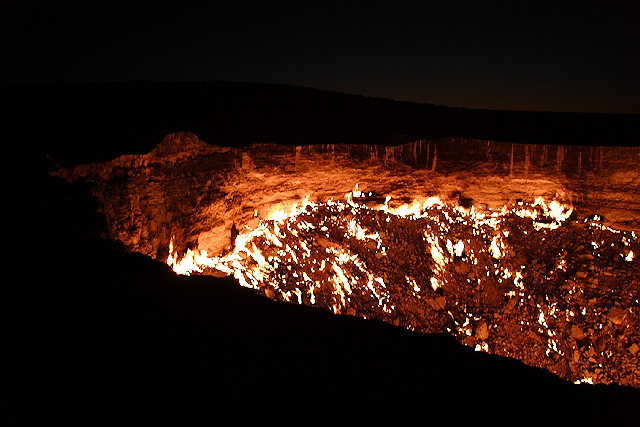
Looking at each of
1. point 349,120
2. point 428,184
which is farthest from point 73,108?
point 428,184

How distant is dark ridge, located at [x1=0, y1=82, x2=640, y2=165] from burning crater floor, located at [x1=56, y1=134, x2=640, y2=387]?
491 millimetres

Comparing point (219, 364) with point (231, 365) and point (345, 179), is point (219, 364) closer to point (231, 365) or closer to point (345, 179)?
point (231, 365)

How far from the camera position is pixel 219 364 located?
2709 millimetres

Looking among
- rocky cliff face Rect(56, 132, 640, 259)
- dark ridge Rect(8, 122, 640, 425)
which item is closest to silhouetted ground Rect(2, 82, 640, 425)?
dark ridge Rect(8, 122, 640, 425)

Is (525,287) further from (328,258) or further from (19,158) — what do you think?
(19,158)

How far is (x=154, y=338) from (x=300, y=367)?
104cm

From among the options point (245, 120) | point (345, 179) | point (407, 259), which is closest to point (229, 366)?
point (345, 179)

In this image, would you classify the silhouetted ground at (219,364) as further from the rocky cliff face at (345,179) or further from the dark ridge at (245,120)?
the dark ridge at (245,120)

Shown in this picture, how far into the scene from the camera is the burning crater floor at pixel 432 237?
7.61m

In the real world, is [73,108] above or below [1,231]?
above

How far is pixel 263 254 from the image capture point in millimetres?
8734

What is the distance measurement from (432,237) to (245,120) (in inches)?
186

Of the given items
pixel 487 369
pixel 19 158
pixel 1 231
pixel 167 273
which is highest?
pixel 19 158

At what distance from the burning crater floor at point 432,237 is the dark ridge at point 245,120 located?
491 mm
